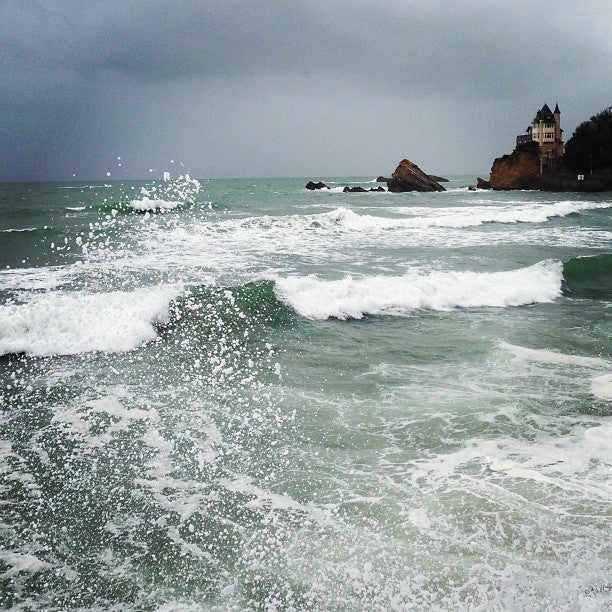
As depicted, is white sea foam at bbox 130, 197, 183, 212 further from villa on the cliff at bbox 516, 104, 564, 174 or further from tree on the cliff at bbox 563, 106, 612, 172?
villa on the cliff at bbox 516, 104, 564, 174

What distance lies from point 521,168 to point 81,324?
66.3 meters

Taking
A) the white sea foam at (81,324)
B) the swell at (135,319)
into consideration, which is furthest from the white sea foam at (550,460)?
the white sea foam at (81,324)

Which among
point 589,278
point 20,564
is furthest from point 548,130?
point 20,564

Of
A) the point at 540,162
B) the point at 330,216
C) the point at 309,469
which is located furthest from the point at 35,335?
the point at 540,162

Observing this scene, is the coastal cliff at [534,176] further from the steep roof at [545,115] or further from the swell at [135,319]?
the swell at [135,319]

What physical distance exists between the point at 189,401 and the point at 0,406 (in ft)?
6.81

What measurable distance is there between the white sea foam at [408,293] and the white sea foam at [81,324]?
9.10 feet

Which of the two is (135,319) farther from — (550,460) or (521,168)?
(521,168)

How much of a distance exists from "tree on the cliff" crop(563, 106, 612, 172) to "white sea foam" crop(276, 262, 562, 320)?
197 feet

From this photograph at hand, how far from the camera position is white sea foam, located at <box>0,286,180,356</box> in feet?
26.0

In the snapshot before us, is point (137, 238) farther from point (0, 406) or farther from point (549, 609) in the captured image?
point (549, 609)

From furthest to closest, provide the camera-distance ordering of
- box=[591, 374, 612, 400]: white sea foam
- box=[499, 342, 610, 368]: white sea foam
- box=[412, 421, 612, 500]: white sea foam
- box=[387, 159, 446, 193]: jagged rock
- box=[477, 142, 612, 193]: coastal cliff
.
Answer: box=[387, 159, 446, 193]: jagged rock, box=[477, 142, 612, 193]: coastal cliff, box=[499, 342, 610, 368]: white sea foam, box=[591, 374, 612, 400]: white sea foam, box=[412, 421, 612, 500]: white sea foam

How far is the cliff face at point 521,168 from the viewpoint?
6481 cm

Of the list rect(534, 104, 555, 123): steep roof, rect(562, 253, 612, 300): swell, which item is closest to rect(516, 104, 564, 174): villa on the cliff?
rect(534, 104, 555, 123): steep roof
